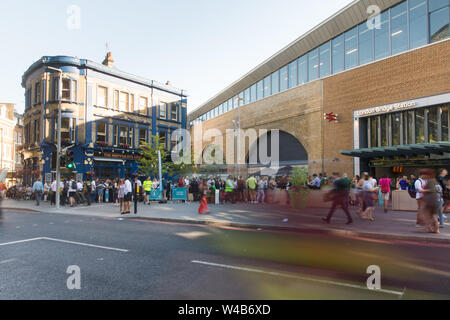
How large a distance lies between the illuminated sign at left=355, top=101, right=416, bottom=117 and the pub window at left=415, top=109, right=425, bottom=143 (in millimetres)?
812

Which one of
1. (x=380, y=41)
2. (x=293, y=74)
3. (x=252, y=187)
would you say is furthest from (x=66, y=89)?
(x=380, y=41)

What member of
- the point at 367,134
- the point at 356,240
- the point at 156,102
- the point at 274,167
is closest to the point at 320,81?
the point at 367,134

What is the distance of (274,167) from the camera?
31.7 meters

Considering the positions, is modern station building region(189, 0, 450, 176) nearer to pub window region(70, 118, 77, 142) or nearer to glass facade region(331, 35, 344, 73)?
glass facade region(331, 35, 344, 73)

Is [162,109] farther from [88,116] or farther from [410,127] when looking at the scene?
[410,127]

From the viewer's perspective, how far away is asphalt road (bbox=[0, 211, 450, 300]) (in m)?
4.02

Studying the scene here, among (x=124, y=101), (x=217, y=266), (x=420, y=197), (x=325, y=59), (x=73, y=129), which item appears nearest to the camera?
(x=217, y=266)

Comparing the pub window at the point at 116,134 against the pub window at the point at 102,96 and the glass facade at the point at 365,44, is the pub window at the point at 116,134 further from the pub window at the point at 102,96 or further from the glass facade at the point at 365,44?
the glass facade at the point at 365,44

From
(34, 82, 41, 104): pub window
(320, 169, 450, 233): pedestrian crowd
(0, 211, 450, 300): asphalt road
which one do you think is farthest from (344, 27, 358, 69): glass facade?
(34, 82, 41, 104): pub window

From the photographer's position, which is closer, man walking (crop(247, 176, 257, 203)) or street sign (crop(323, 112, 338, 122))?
man walking (crop(247, 176, 257, 203))

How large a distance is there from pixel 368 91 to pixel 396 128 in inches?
139

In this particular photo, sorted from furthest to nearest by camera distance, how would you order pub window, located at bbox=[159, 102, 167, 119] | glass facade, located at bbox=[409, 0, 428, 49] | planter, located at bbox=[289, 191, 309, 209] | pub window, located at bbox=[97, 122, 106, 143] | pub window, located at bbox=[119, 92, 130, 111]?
pub window, located at bbox=[159, 102, 167, 119], pub window, located at bbox=[119, 92, 130, 111], pub window, located at bbox=[97, 122, 106, 143], glass facade, located at bbox=[409, 0, 428, 49], planter, located at bbox=[289, 191, 309, 209]

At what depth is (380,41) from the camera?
21.9 m
